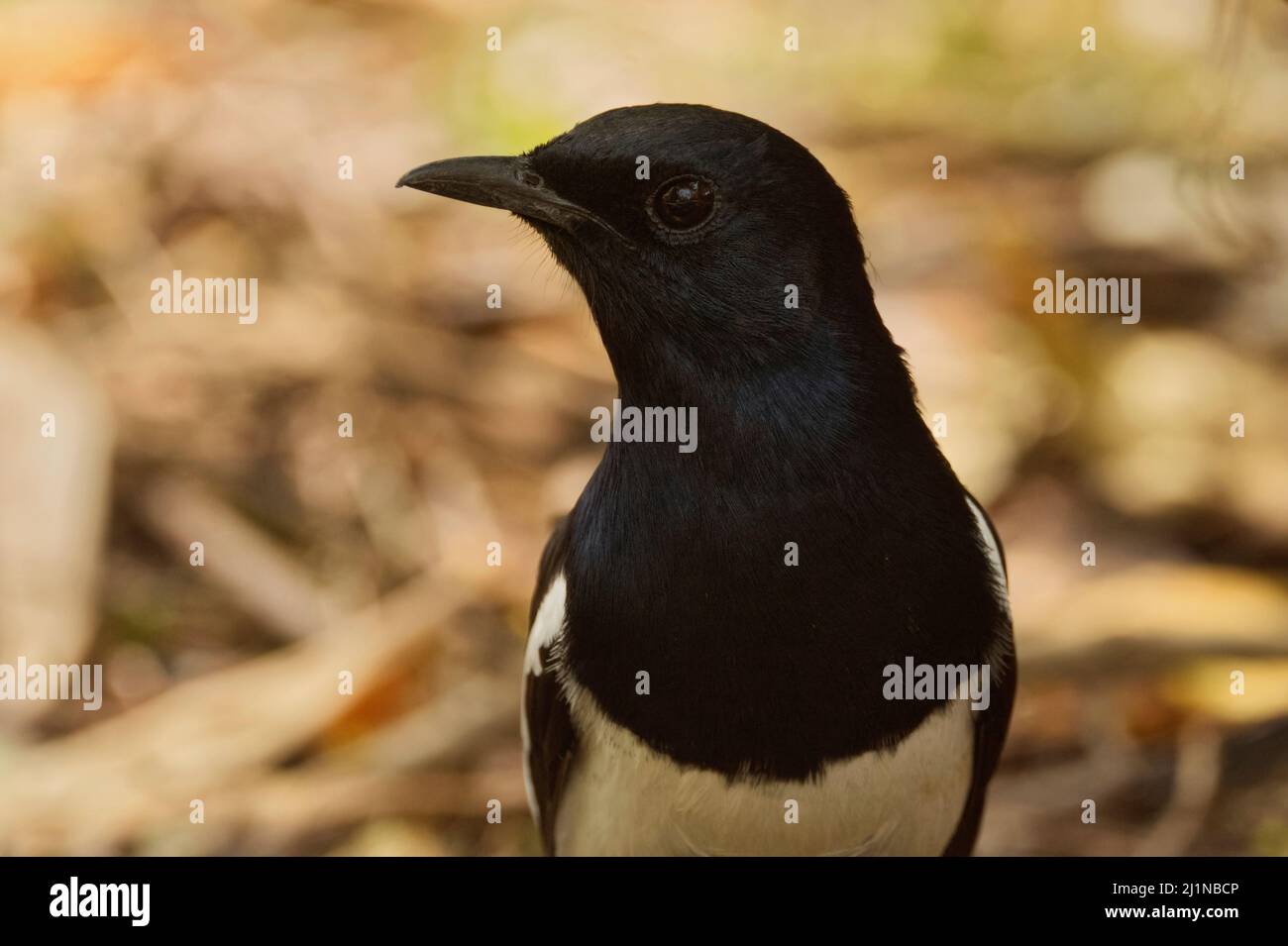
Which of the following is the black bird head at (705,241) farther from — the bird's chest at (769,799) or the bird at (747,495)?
the bird's chest at (769,799)

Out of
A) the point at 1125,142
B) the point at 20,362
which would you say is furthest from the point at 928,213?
the point at 20,362

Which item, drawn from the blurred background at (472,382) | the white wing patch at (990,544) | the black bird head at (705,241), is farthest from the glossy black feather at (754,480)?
the blurred background at (472,382)

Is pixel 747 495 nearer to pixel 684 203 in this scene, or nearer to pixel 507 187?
pixel 684 203

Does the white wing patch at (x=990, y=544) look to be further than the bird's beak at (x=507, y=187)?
Yes

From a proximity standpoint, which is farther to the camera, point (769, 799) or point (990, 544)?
point (990, 544)

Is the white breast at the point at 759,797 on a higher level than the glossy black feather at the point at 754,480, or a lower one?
lower

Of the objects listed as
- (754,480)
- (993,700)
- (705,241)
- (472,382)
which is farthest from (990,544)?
(472,382)
